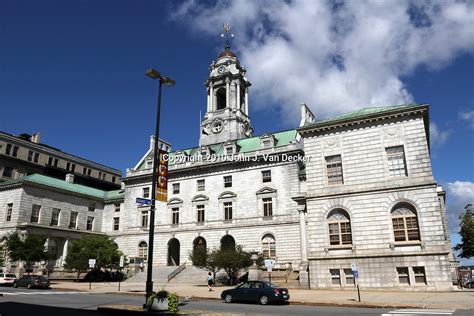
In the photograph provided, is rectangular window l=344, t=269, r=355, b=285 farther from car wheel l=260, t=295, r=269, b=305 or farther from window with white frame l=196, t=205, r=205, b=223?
window with white frame l=196, t=205, r=205, b=223

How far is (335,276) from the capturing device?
97.2ft

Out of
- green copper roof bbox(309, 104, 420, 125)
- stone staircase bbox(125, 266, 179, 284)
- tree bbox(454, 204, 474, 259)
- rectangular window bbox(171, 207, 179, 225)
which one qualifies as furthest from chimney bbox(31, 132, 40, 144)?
tree bbox(454, 204, 474, 259)

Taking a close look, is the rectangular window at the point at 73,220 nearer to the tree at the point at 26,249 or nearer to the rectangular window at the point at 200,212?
the tree at the point at 26,249

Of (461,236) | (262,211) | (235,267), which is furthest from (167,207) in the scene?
(461,236)

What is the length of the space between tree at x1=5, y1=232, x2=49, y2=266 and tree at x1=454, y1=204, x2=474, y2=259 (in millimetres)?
48980

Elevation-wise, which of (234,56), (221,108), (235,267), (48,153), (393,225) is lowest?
(235,267)

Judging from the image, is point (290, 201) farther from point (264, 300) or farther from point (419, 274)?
point (264, 300)

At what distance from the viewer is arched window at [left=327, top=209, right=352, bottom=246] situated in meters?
30.1

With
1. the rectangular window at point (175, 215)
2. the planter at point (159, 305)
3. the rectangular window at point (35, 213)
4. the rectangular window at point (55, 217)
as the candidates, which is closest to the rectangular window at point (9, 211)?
the rectangular window at point (35, 213)

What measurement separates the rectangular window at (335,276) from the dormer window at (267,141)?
24050mm

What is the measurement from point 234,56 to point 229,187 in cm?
3024

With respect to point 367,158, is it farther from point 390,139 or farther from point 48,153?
point 48,153

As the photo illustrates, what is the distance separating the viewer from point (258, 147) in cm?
5338

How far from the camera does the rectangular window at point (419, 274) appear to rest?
A: 27188 millimetres
